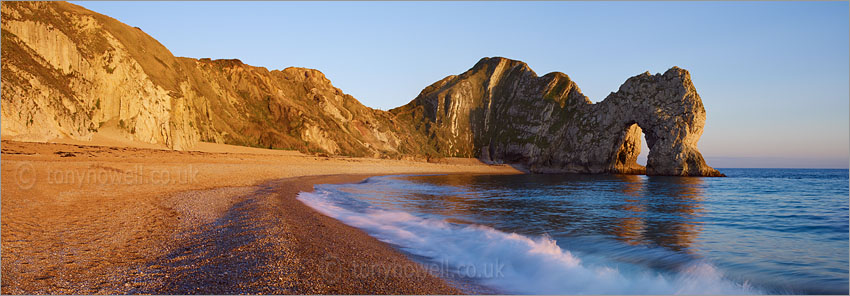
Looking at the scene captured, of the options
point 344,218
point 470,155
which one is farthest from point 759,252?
point 470,155

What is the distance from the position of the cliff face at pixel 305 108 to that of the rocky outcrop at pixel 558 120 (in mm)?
295

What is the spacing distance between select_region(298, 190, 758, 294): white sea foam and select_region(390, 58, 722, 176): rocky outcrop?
223 feet

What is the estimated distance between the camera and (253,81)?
70.8 metres

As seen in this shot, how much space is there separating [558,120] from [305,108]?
195 ft

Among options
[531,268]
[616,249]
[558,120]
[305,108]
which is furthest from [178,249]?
[558,120]

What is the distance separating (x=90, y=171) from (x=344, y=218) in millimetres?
15033

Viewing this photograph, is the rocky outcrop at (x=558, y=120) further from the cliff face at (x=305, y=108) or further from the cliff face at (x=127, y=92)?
the cliff face at (x=127, y=92)

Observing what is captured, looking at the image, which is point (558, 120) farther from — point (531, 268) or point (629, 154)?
point (531, 268)

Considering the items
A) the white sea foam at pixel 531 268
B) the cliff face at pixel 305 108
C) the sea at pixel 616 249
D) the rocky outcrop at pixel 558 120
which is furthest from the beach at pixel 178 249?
the rocky outcrop at pixel 558 120

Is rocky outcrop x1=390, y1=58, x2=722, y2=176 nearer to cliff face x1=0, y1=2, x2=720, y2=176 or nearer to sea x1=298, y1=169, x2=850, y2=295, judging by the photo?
cliff face x1=0, y1=2, x2=720, y2=176

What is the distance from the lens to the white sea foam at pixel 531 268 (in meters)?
6.81

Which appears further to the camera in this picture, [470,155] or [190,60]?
[470,155]

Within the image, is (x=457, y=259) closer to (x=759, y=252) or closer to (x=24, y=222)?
(x=759, y=252)

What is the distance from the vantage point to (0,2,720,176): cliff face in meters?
30.7
